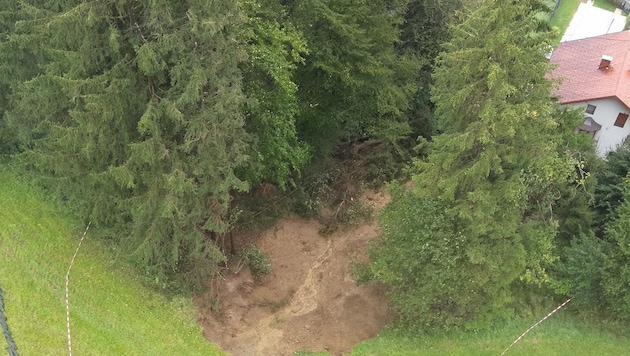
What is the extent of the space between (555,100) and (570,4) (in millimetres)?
35280

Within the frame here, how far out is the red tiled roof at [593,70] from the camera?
1034 inches

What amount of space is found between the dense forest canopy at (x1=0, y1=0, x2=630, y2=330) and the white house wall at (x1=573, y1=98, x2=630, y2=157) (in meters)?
8.01

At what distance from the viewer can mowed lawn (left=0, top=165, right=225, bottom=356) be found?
13.0m

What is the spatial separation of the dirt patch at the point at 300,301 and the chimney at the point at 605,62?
15.7 m

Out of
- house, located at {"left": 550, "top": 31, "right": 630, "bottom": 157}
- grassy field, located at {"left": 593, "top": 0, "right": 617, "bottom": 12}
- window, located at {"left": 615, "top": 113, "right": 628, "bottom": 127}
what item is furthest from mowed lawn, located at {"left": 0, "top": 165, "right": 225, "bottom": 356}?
grassy field, located at {"left": 593, "top": 0, "right": 617, "bottom": 12}

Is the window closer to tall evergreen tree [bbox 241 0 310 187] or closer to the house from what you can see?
the house

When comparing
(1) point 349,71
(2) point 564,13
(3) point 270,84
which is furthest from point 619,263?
(2) point 564,13

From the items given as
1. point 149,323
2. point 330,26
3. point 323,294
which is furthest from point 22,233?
point 330,26

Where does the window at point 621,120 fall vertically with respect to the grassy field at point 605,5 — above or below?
below

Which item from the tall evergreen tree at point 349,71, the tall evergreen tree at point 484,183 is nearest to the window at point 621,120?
the tall evergreen tree at point 349,71

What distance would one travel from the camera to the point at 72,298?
14.6m

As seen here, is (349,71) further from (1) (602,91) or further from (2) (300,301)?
(1) (602,91)

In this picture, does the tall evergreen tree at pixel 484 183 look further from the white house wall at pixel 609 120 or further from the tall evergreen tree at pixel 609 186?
the white house wall at pixel 609 120

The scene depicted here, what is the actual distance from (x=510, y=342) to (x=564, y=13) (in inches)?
1554
